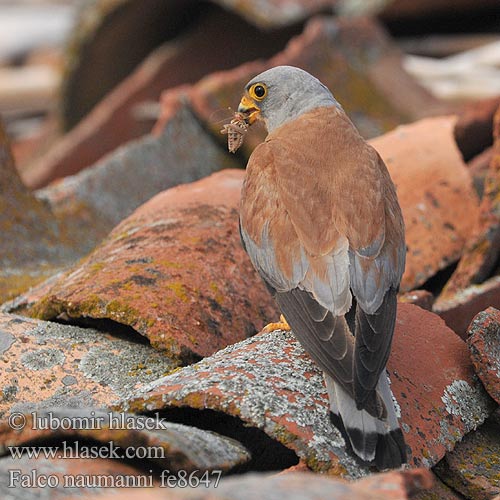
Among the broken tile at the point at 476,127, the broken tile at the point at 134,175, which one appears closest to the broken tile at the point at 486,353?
the broken tile at the point at 476,127

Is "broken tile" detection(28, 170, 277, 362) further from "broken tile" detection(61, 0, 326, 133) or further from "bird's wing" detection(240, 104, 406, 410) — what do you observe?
"broken tile" detection(61, 0, 326, 133)

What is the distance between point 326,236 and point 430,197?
1354mm

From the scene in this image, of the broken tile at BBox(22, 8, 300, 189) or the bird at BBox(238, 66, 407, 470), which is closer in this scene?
the bird at BBox(238, 66, 407, 470)

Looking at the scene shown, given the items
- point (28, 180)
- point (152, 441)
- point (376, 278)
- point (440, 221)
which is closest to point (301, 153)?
point (376, 278)

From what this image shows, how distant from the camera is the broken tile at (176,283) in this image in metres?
3.04

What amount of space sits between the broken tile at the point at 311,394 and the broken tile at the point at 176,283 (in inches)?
Result: 10.8

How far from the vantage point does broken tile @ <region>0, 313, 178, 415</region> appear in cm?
280

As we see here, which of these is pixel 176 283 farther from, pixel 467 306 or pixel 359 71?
pixel 359 71

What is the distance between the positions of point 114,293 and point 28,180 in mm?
4070

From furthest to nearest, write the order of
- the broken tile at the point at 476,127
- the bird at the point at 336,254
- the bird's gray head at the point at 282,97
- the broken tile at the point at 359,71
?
the broken tile at the point at 359,71
the broken tile at the point at 476,127
the bird's gray head at the point at 282,97
the bird at the point at 336,254

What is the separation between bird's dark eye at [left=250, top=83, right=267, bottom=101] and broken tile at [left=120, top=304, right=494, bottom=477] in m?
1.24

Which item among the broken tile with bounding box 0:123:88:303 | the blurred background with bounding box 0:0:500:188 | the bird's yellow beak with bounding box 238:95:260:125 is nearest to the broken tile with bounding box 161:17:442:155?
the blurred background with bounding box 0:0:500:188

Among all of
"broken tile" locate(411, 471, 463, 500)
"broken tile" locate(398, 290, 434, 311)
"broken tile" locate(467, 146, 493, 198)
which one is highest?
"broken tile" locate(411, 471, 463, 500)

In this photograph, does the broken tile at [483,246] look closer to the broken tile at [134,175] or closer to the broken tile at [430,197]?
the broken tile at [430,197]
